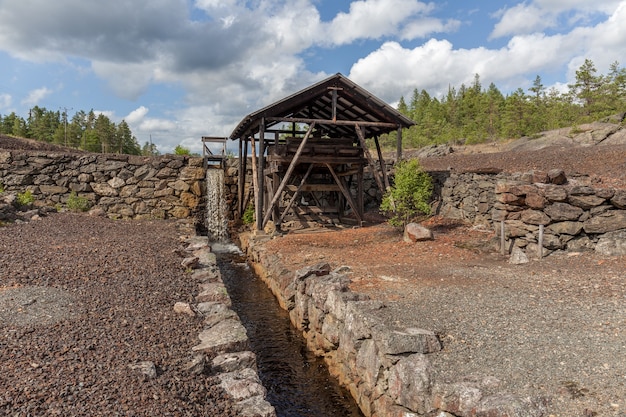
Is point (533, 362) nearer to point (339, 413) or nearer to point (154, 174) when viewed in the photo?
point (339, 413)

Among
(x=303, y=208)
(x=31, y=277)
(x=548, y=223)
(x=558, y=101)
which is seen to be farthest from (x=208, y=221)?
(x=558, y=101)

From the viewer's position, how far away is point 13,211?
1290cm

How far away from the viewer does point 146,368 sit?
4016mm

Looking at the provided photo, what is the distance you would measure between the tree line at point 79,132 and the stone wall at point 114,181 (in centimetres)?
2828

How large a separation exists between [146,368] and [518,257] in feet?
26.2

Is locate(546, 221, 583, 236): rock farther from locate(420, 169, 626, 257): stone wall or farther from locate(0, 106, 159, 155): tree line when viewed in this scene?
locate(0, 106, 159, 155): tree line

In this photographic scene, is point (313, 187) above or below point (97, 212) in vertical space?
above

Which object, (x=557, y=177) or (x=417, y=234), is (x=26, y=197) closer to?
(x=417, y=234)

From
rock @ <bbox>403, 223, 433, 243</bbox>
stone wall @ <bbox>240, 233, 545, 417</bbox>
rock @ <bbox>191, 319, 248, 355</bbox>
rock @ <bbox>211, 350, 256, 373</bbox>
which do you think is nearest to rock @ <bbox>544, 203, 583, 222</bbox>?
rock @ <bbox>403, 223, 433, 243</bbox>

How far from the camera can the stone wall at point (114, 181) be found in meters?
16.5

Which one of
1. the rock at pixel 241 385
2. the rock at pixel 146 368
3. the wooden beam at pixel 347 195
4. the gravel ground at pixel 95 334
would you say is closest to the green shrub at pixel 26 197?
the gravel ground at pixel 95 334

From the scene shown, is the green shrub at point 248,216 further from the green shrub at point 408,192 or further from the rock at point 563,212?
the rock at point 563,212

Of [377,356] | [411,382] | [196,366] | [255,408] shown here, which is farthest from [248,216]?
[255,408]

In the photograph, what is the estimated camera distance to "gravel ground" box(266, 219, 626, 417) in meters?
3.99
